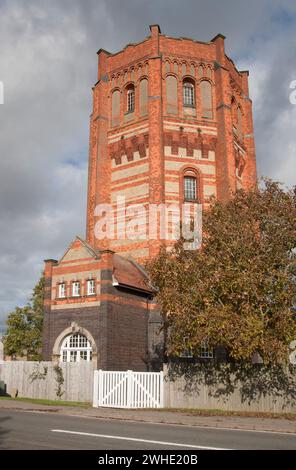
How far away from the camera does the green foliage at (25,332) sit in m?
36.8

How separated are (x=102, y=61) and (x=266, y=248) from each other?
2619 centimetres

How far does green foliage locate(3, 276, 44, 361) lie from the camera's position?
121ft

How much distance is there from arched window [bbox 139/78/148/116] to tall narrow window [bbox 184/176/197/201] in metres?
6.13

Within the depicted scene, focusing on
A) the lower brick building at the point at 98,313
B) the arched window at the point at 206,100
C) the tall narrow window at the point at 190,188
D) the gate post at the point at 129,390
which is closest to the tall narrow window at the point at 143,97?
the arched window at the point at 206,100

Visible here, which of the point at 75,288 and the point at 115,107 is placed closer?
the point at 75,288

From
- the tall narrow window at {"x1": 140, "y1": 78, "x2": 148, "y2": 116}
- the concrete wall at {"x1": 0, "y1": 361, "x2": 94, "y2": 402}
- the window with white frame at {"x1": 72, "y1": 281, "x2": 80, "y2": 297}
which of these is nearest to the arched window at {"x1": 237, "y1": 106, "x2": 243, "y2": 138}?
the tall narrow window at {"x1": 140, "y1": 78, "x2": 148, "y2": 116}

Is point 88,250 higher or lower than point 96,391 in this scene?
higher

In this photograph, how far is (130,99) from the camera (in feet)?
124

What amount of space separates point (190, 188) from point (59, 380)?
53.9 feet

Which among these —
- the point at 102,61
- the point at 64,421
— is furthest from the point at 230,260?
the point at 102,61

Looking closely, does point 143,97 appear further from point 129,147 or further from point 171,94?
point 129,147

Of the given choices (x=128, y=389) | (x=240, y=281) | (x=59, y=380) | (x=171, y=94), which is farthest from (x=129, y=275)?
(x=171, y=94)

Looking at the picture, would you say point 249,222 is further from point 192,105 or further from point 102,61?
point 102,61

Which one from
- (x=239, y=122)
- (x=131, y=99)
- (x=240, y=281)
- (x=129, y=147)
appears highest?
(x=131, y=99)
